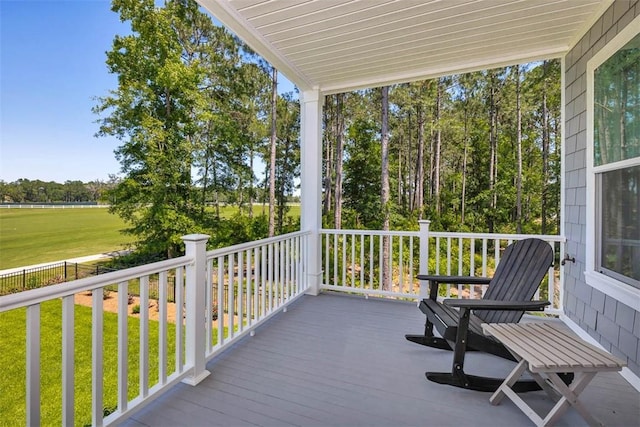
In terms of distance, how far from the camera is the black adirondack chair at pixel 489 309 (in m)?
2.00

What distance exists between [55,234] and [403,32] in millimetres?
10608

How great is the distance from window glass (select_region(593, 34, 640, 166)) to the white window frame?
41 mm

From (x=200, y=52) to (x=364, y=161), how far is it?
272 inches

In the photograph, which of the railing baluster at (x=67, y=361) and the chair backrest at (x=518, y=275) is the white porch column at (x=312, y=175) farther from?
the railing baluster at (x=67, y=361)

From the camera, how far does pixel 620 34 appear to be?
7.21ft

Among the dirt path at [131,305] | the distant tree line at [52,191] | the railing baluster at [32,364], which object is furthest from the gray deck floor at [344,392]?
the distant tree line at [52,191]

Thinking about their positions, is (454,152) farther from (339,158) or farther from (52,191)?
(52,191)

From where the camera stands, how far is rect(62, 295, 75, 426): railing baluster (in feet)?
4.50

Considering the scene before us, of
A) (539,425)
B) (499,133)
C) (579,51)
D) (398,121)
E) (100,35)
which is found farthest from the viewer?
(398,121)

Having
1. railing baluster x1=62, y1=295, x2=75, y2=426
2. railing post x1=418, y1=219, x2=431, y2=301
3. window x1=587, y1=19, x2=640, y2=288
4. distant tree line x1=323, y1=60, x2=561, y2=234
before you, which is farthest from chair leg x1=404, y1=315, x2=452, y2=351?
distant tree line x1=323, y1=60, x2=561, y2=234

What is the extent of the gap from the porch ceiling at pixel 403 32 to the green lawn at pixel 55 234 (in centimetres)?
809

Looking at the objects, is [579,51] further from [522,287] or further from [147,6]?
[147,6]

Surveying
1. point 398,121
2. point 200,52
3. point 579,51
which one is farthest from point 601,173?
point 200,52

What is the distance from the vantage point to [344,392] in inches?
78.4
